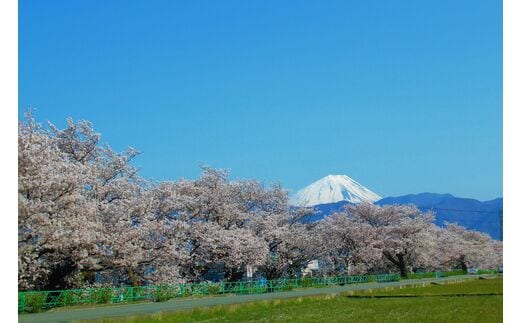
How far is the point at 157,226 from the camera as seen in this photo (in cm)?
2470

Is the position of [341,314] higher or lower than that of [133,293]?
higher

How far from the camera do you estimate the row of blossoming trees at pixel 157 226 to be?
1833 centimetres

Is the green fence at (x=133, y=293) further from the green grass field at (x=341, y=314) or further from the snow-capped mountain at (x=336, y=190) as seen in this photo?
the snow-capped mountain at (x=336, y=190)

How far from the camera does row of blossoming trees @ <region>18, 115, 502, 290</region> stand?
18.3 metres

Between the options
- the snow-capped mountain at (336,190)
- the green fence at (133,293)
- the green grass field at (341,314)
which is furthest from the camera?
the snow-capped mountain at (336,190)

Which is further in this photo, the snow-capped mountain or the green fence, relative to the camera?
the snow-capped mountain

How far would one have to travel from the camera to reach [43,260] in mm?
19859

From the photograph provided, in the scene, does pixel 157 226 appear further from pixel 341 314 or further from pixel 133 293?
pixel 341 314

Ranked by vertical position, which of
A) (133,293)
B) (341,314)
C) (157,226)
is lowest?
(133,293)

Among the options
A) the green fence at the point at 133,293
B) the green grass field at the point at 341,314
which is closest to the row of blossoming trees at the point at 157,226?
the green fence at the point at 133,293

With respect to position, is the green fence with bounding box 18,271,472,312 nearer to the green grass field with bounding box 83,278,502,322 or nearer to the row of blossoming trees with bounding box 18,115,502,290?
the row of blossoming trees with bounding box 18,115,502,290

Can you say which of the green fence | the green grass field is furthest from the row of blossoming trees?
the green grass field

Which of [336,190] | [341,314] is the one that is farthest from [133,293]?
[336,190]
